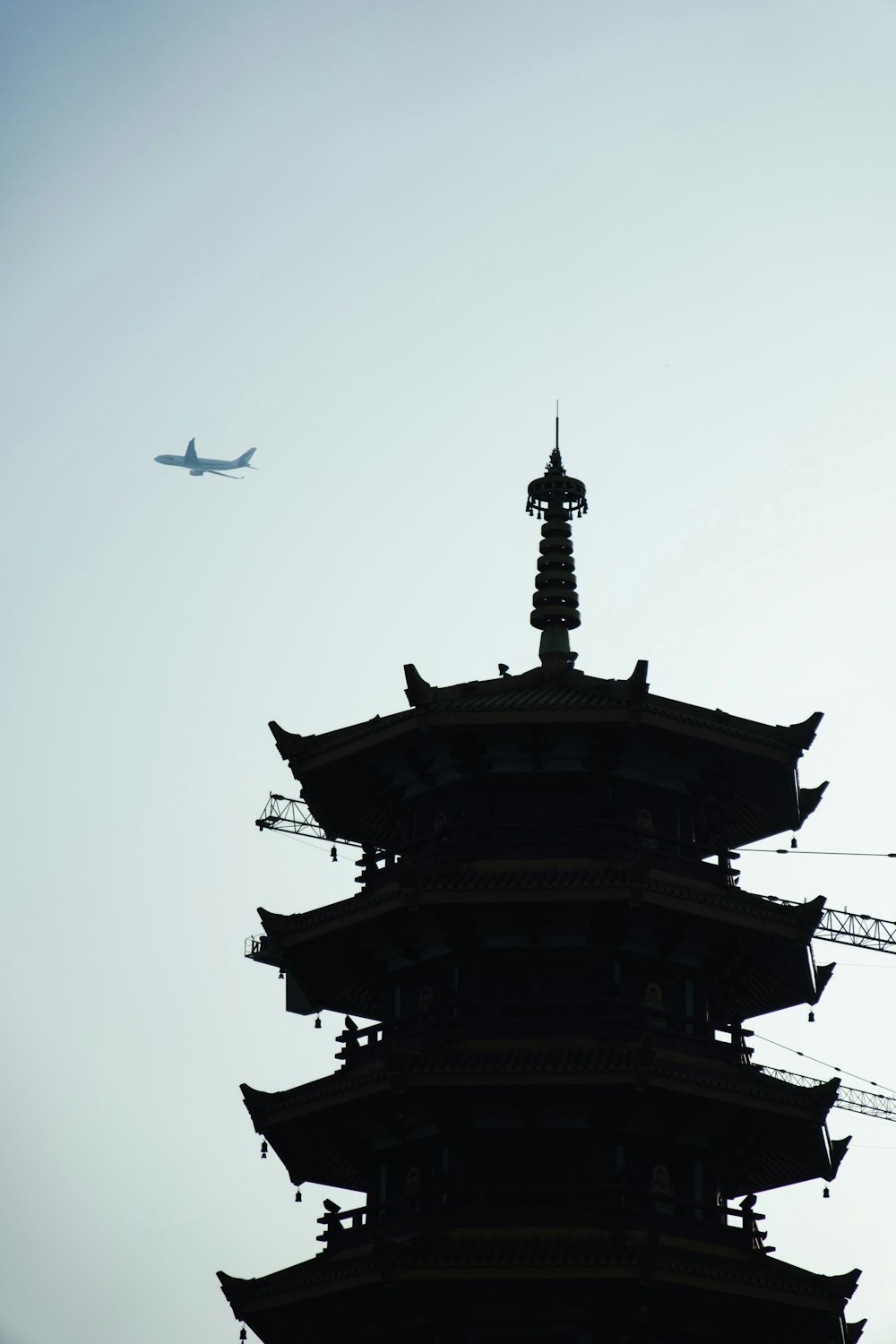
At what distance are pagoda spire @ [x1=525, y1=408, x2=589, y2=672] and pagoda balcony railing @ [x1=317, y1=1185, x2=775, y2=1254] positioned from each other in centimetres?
1158

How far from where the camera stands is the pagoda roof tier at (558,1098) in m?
39.8

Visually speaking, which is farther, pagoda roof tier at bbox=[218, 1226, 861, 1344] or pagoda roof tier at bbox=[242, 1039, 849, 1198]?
pagoda roof tier at bbox=[242, 1039, 849, 1198]

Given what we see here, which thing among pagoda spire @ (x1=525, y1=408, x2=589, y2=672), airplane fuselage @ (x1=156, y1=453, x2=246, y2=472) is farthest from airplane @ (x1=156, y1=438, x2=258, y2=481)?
pagoda spire @ (x1=525, y1=408, x2=589, y2=672)

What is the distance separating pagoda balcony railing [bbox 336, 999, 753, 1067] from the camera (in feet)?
134

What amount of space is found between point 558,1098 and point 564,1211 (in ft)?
7.08

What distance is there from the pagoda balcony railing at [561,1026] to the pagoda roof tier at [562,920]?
4.32 ft

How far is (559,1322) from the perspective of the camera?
127ft

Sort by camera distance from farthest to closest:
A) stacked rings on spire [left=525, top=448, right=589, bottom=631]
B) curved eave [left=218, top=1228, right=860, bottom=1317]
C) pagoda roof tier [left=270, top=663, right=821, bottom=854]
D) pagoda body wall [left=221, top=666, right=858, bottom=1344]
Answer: stacked rings on spire [left=525, top=448, right=589, bottom=631] < pagoda roof tier [left=270, top=663, right=821, bottom=854] < pagoda body wall [left=221, top=666, right=858, bottom=1344] < curved eave [left=218, top=1228, right=860, bottom=1317]

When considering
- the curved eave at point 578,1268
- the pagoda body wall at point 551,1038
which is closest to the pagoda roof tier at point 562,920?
the pagoda body wall at point 551,1038

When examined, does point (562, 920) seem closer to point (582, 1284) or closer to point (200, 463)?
point (582, 1284)

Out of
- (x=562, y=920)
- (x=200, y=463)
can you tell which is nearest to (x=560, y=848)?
(x=562, y=920)

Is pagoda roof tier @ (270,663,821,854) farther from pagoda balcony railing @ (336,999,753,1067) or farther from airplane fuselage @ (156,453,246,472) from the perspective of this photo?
airplane fuselage @ (156,453,246,472)

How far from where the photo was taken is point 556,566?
4916 centimetres

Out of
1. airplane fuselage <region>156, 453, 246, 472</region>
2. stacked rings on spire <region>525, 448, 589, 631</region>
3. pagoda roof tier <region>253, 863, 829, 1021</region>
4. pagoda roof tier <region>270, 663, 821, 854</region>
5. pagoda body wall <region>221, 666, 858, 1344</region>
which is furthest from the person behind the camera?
airplane fuselage <region>156, 453, 246, 472</region>
